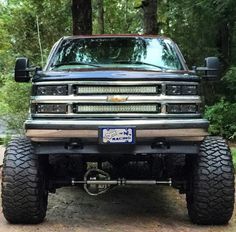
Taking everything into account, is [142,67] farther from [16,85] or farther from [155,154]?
[16,85]

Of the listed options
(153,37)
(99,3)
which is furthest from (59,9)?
(153,37)

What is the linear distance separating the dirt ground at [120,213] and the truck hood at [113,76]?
1.56 meters

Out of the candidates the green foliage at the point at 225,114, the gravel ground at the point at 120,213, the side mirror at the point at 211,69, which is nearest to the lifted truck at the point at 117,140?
the gravel ground at the point at 120,213

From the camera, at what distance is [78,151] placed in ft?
20.1

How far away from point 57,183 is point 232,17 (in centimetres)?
1026

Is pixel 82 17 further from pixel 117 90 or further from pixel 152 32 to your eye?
pixel 117 90

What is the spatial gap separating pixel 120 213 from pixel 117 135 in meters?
1.53

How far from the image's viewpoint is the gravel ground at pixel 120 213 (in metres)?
6.37

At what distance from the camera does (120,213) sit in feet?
23.5

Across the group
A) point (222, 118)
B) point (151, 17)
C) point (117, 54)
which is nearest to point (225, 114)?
Answer: point (222, 118)

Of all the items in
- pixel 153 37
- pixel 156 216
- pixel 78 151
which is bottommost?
pixel 156 216

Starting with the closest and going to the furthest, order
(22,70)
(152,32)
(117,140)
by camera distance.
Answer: (117,140)
(22,70)
(152,32)

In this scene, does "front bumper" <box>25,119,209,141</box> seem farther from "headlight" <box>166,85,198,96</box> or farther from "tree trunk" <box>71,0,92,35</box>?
"tree trunk" <box>71,0,92,35</box>

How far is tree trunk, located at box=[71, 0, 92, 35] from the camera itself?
12430 millimetres
